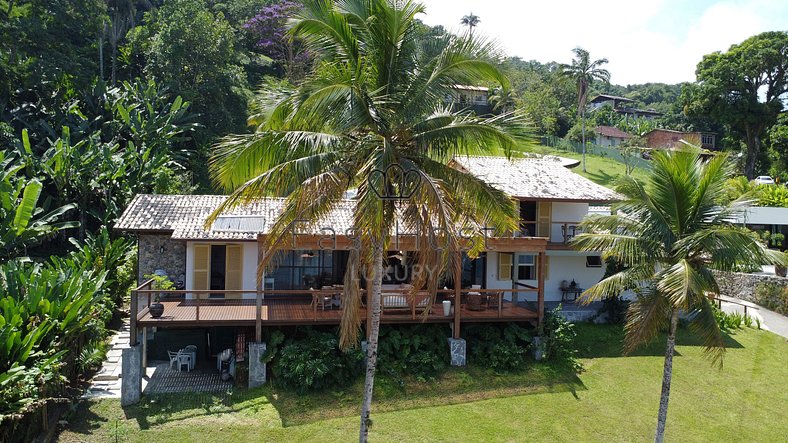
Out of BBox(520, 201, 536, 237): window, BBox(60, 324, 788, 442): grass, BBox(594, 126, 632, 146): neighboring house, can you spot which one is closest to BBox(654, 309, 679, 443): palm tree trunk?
BBox(60, 324, 788, 442): grass

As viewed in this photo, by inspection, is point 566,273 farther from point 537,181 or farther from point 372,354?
point 372,354

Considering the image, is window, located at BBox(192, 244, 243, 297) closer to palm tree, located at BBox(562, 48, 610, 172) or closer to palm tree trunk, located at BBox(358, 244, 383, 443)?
palm tree trunk, located at BBox(358, 244, 383, 443)

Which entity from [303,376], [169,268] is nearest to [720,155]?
[303,376]

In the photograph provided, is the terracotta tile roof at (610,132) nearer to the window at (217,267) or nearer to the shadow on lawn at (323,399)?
the shadow on lawn at (323,399)

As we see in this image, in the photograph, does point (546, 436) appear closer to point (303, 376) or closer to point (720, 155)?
point (303, 376)

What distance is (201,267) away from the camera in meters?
18.7

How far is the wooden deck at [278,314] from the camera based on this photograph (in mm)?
15398

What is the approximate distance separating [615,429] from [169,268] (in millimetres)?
14880

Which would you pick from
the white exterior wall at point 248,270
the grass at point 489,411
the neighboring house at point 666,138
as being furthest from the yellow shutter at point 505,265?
the neighboring house at point 666,138

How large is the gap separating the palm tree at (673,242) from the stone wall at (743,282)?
55.6 ft

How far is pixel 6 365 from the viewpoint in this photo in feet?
37.7

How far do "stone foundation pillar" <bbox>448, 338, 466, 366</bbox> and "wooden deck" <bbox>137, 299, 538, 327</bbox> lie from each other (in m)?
0.68

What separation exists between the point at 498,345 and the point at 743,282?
17.3 m

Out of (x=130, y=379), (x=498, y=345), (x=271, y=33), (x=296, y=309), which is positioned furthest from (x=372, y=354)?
(x=271, y=33)
